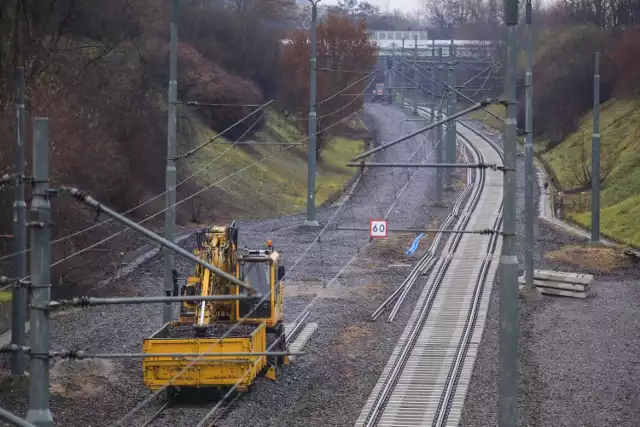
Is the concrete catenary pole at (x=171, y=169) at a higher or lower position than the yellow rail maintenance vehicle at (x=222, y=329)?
higher

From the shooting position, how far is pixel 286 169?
54.3 m

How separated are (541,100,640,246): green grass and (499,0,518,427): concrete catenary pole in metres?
25.6

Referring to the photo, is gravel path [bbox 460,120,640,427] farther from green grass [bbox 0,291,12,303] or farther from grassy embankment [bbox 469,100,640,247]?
green grass [bbox 0,291,12,303]

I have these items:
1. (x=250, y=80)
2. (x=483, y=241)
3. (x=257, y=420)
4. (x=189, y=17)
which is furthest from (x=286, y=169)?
(x=257, y=420)

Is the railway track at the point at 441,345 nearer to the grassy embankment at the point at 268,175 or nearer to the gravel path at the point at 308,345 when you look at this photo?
the gravel path at the point at 308,345

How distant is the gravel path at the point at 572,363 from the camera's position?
1672cm

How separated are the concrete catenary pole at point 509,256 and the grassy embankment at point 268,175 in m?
31.3

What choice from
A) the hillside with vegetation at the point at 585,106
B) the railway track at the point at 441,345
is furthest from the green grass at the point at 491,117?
the railway track at the point at 441,345

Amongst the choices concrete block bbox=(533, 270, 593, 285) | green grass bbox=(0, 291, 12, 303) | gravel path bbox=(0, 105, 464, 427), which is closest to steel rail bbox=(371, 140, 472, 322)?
gravel path bbox=(0, 105, 464, 427)

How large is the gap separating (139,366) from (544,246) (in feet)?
63.8

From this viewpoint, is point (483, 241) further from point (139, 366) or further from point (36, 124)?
point (36, 124)

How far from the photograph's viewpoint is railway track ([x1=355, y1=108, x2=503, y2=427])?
1702 centimetres

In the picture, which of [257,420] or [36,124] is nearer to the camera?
[36,124]

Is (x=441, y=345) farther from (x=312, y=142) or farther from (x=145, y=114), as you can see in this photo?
(x=145, y=114)
